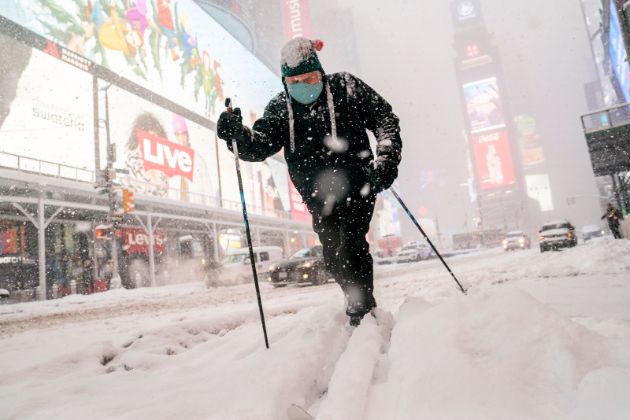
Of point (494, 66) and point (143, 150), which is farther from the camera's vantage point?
point (494, 66)

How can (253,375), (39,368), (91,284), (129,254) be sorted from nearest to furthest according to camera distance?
(253,375)
(39,368)
(91,284)
(129,254)

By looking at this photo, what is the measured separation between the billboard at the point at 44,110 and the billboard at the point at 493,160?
5543 inches

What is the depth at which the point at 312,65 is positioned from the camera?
2432 millimetres

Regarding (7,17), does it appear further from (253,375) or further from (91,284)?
(253,375)

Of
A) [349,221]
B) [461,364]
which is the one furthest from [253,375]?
[349,221]

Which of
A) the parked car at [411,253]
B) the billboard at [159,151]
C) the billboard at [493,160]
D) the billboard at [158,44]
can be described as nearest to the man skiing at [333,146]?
the billboard at [159,151]

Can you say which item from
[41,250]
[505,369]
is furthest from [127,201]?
[505,369]

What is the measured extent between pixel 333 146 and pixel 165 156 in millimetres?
26268

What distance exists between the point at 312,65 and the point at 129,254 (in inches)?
812

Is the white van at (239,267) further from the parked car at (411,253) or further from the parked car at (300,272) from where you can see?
the parked car at (411,253)

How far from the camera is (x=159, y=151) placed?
2584 cm

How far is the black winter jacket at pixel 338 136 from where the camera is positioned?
233 centimetres

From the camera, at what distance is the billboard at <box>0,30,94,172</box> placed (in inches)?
696

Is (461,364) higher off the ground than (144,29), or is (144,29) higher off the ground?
(144,29)
